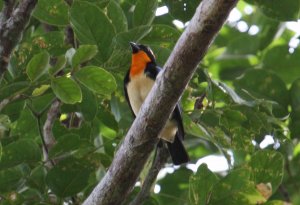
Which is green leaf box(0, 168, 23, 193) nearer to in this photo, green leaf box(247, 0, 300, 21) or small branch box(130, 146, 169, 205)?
small branch box(130, 146, 169, 205)

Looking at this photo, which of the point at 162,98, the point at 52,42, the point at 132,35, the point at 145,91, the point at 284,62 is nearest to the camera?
the point at 162,98

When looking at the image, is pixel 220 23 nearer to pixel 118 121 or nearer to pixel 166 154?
pixel 166 154

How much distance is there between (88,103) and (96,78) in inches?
17.0

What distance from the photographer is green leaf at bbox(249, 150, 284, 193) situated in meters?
3.12

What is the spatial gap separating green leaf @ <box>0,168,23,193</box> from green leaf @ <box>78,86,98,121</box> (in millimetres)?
447

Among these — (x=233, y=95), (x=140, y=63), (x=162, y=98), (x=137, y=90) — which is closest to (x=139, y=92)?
(x=137, y=90)

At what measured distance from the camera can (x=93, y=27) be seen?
3.21 m

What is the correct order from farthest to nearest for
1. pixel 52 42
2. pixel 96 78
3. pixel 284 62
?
pixel 284 62, pixel 52 42, pixel 96 78

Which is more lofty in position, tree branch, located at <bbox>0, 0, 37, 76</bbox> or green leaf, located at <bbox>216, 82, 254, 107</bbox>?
tree branch, located at <bbox>0, 0, 37, 76</bbox>

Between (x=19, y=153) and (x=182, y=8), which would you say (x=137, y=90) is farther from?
(x=19, y=153)

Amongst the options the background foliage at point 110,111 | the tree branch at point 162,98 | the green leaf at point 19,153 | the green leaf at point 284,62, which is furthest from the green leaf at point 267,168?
the green leaf at point 284,62

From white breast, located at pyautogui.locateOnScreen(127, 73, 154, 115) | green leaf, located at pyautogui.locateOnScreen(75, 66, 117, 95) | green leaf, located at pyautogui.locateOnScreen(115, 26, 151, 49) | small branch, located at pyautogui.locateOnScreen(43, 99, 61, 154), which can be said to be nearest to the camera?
green leaf, located at pyautogui.locateOnScreen(75, 66, 117, 95)

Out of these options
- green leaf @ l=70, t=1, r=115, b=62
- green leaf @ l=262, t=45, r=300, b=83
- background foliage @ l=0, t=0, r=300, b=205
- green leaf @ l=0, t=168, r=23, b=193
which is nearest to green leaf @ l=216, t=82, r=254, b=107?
background foliage @ l=0, t=0, r=300, b=205

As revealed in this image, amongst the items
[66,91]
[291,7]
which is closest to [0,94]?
[66,91]
